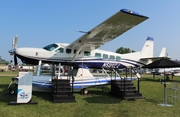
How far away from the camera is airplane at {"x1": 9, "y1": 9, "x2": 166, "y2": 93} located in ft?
30.2

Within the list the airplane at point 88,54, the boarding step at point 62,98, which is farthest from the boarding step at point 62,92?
the airplane at point 88,54

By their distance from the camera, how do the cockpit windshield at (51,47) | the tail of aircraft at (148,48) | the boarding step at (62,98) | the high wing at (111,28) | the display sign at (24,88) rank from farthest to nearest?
the tail of aircraft at (148,48)
the cockpit windshield at (51,47)
the high wing at (111,28)
the boarding step at (62,98)
the display sign at (24,88)

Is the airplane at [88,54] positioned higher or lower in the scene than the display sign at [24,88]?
higher

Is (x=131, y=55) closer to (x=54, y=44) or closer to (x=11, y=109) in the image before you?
(x=54, y=44)

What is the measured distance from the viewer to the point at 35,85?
938 cm

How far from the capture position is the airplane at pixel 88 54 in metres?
9.22

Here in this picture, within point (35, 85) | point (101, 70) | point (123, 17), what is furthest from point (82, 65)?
point (123, 17)

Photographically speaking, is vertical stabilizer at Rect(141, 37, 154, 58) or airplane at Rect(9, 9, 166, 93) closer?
airplane at Rect(9, 9, 166, 93)

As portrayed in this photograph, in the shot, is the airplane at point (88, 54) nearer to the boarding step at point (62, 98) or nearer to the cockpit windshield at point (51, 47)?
the cockpit windshield at point (51, 47)

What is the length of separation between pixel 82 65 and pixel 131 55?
5.79 metres

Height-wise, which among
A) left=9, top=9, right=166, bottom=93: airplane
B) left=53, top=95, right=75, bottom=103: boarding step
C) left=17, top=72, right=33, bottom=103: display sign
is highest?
left=9, top=9, right=166, bottom=93: airplane

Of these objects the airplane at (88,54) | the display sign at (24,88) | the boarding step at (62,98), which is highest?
the airplane at (88,54)

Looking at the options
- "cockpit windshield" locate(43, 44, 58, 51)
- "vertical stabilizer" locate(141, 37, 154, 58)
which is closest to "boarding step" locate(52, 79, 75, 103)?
"cockpit windshield" locate(43, 44, 58, 51)

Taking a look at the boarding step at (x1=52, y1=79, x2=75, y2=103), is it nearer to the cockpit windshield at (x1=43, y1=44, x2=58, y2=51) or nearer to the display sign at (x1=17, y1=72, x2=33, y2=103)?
the display sign at (x1=17, y1=72, x2=33, y2=103)
